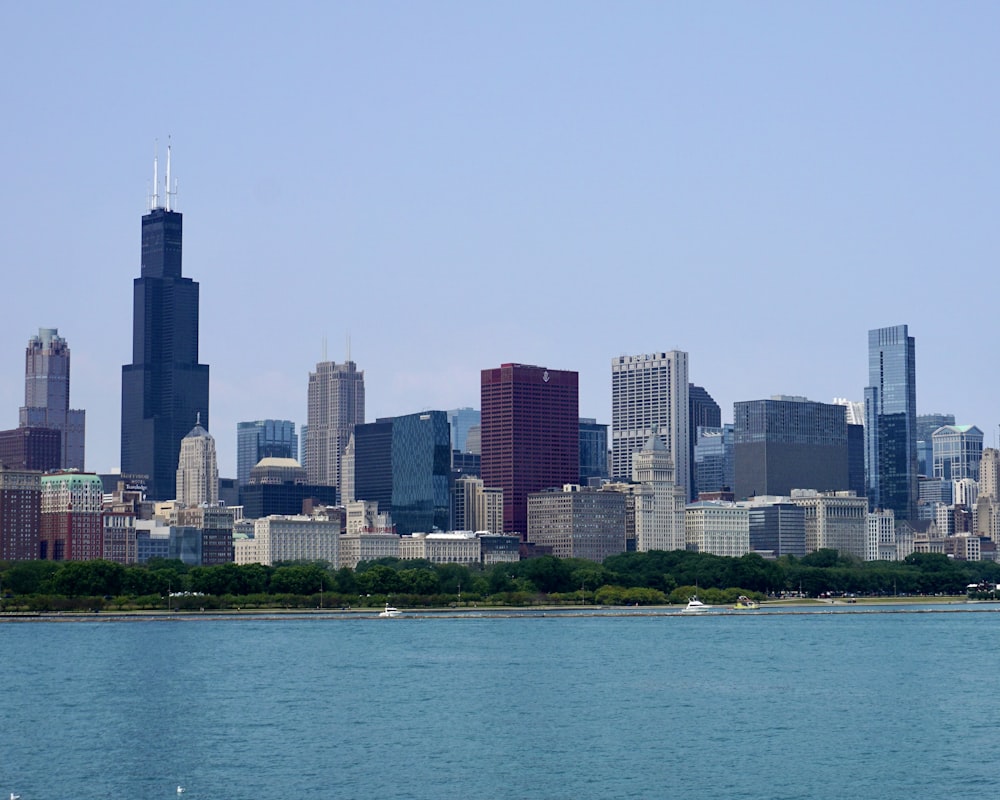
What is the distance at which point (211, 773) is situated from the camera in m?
79.6

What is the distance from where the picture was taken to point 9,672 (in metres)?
130

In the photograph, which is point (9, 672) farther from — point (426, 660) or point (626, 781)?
point (626, 781)

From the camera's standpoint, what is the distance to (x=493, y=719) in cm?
9931

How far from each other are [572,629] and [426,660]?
48.1 m

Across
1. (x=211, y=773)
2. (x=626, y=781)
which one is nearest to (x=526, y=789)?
(x=626, y=781)

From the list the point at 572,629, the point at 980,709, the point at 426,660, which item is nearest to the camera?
the point at 980,709

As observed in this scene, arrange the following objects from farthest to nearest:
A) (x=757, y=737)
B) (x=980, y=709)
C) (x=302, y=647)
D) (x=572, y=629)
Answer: (x=572, y=629), (x=302, y=647), (x=980, y=709), (x=757, y=737)

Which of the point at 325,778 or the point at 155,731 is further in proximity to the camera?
the point at 155,731

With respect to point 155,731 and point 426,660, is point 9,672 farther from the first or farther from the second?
point 155,731

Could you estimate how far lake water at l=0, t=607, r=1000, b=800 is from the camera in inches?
3083

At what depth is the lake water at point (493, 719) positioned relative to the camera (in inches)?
3083

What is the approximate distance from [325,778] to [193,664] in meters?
57.3

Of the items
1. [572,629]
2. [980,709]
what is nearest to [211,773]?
[980,709]

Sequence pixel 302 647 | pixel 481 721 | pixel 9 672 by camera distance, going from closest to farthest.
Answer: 1. pixel 481 721
2. pixel 9 672
3. pixel 302 647
